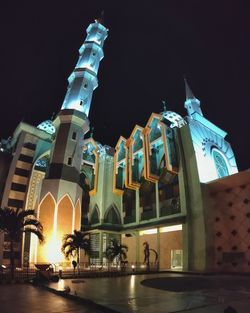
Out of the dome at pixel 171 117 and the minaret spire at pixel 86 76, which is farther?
the dome at pixel 171 117

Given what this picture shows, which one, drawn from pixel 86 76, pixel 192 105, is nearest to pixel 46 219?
pixel 86 76

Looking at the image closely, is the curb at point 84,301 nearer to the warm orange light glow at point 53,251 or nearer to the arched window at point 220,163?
the warm orange light glow at point 53,251

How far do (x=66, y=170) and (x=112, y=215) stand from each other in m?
8.73

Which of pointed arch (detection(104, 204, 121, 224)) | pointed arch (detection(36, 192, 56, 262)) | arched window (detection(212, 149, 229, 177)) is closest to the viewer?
pointed arch (detection(36, 192, 56, 262))

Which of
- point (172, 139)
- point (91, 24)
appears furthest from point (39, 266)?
point (91, 24)

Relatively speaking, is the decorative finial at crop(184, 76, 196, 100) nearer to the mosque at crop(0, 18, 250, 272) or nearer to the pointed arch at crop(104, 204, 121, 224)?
the mosque at crop(0, 18, 250, 272)

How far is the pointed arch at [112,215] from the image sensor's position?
3312 centimetres

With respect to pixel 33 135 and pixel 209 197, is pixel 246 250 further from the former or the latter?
pixel 33 135

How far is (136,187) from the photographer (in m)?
30.6

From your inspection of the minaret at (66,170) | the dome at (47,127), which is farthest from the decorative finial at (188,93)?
the dome at (47,127)

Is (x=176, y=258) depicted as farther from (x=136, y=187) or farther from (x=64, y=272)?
(x=64, y=272)

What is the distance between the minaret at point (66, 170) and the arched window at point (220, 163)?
47.8ft

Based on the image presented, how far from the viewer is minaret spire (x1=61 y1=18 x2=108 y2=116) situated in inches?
1296

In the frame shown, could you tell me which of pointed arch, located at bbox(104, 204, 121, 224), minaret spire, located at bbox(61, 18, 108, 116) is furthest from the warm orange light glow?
minaret spire, located at bbox(61, 18, 108, 116)
